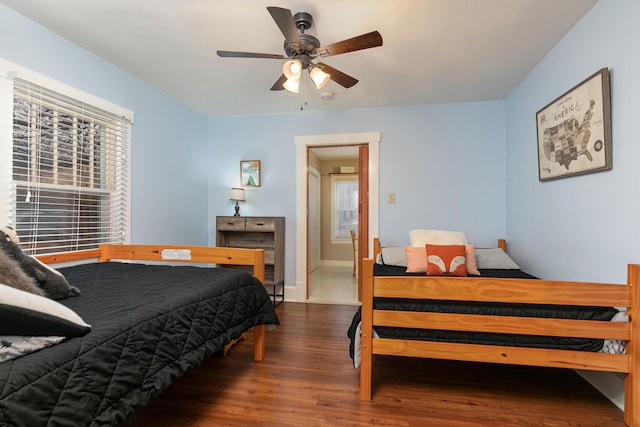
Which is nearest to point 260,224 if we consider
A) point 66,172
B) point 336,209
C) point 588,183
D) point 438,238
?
point 66,172

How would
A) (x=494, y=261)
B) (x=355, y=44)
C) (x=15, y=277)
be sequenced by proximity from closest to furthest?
(x=15, y=277)
(x=355, y=44)
(x=494, y=261)

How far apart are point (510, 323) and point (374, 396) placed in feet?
2.84

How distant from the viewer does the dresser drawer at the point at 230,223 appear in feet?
12.2

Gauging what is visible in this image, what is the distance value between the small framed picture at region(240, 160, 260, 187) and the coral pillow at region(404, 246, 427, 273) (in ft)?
7.09

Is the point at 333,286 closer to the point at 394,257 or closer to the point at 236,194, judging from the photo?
the point at 394,257

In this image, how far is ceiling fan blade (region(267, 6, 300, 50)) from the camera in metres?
1.52

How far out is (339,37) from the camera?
224 cm

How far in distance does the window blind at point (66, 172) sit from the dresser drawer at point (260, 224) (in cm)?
127

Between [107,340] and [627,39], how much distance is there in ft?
9.29

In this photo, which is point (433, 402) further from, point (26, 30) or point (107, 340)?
point (26, 30)

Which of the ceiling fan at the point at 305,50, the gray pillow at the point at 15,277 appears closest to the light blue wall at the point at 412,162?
the ceiling fan at the point at 305,50

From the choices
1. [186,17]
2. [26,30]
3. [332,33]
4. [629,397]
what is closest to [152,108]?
[26,30]

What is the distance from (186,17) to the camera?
204cm

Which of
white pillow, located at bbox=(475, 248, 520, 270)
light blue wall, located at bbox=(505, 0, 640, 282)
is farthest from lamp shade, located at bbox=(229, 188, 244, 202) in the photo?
light blue wall, located at bbox=(505, 0, 640, 282)
